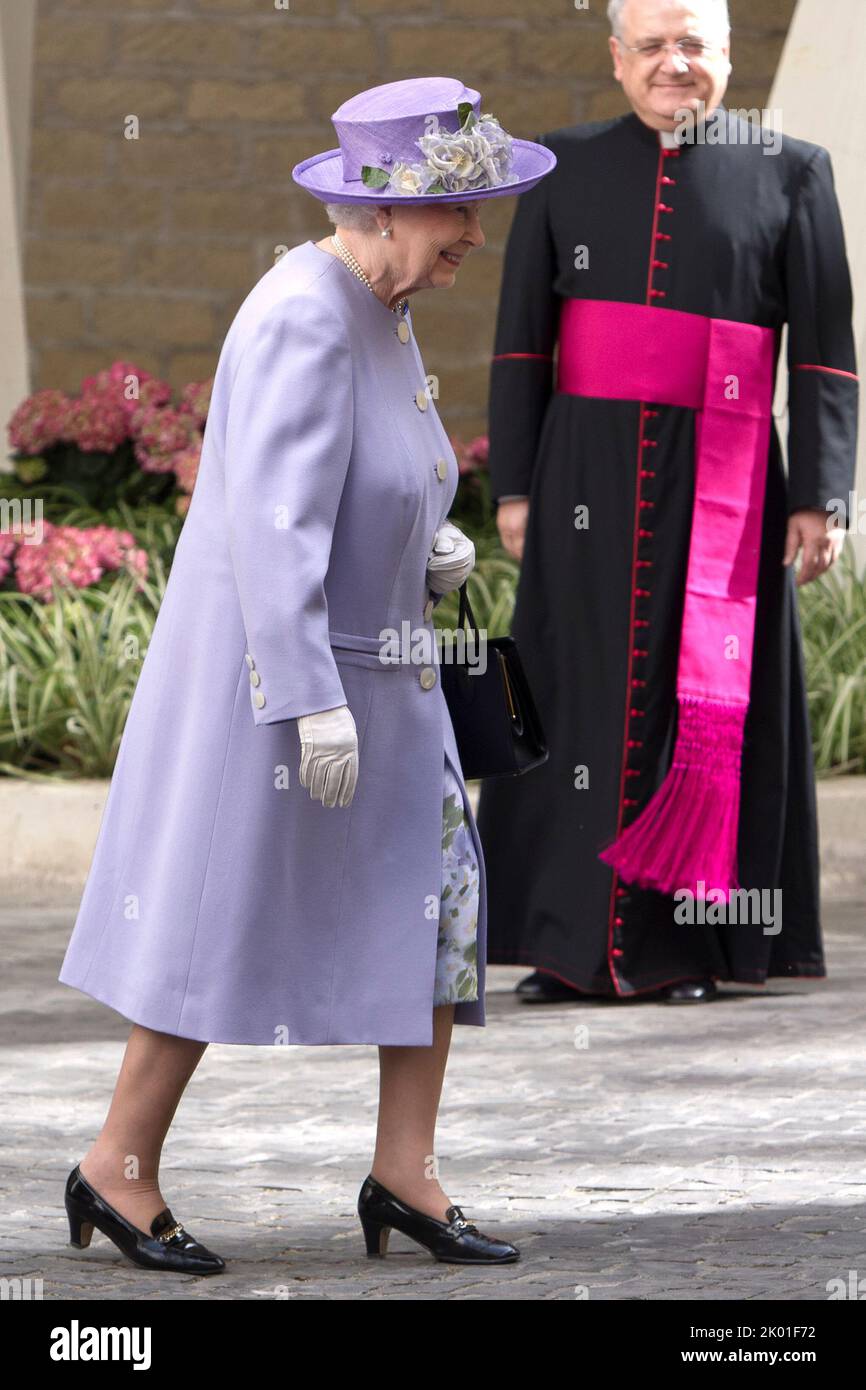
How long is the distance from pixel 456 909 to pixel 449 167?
1055mm

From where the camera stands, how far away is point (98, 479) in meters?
9.03

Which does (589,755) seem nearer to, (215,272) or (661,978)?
(661,978)

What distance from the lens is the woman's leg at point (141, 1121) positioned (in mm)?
3375

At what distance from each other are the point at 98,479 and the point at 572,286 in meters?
3.93

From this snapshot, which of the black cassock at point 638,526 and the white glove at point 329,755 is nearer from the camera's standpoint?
the white glove at point 329,755

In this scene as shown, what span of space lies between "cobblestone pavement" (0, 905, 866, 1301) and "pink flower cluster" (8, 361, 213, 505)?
11.5 ft

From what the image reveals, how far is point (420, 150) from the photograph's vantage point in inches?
127

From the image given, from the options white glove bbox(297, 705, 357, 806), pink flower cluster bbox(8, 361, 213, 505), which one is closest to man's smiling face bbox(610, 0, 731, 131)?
white glove bbox(297, 705, 357, 806)

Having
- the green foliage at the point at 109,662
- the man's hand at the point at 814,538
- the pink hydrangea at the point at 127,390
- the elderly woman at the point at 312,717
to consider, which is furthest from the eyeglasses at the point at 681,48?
the pink hydrangea at the point at 127,390

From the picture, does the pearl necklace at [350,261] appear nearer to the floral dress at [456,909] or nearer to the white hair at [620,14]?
the floral dress at [456,909]

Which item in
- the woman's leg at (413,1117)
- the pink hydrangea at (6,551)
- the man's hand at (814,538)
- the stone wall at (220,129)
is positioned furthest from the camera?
the stone wall at (220,129)

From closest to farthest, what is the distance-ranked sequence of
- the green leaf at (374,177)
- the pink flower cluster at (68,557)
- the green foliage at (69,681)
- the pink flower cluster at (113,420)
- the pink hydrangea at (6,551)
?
the green leaf at (374,177), the green foliage at (69,681), the pink flower cluster at (68,557), the pink hydrangea at (6,551), the pink flower cluster at (113,420)

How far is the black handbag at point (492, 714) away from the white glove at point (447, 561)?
14 cm

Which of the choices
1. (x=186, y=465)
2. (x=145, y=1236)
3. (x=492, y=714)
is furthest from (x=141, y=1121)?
(x=186, y=465)
